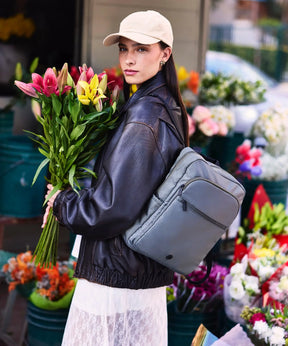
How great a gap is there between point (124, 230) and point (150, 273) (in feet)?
0.73

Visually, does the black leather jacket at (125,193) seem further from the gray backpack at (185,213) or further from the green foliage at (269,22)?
the green foliage at (269,22)

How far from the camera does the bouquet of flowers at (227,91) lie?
5.57 metres

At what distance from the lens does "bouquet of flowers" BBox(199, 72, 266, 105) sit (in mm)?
5566

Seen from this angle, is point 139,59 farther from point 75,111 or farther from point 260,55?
point 260,55

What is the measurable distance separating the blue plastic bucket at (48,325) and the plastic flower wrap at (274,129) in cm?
225

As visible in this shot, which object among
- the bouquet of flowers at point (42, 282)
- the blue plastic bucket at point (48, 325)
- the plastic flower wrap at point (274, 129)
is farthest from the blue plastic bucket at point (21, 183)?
the plastic flower wrap at point (274, 129)

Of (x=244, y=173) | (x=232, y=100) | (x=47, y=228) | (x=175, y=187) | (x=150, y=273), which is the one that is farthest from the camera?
(x=232, y=100)

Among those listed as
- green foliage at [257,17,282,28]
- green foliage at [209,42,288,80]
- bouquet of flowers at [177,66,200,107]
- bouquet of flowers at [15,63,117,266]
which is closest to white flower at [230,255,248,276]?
bouquet of flowers at [15,63,117,266]

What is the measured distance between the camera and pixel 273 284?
349 cm

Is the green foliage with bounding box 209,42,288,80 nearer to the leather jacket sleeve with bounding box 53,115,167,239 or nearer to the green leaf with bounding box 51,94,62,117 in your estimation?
the green leaf with bounding box 51,94,62,117

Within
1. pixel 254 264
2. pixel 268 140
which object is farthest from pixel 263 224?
pixel 268 140

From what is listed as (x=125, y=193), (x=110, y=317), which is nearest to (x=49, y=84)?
(x=125, y=193)

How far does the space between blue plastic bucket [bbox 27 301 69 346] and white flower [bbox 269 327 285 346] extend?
112cm

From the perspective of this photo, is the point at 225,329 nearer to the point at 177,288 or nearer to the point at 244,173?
the point at 177,288
